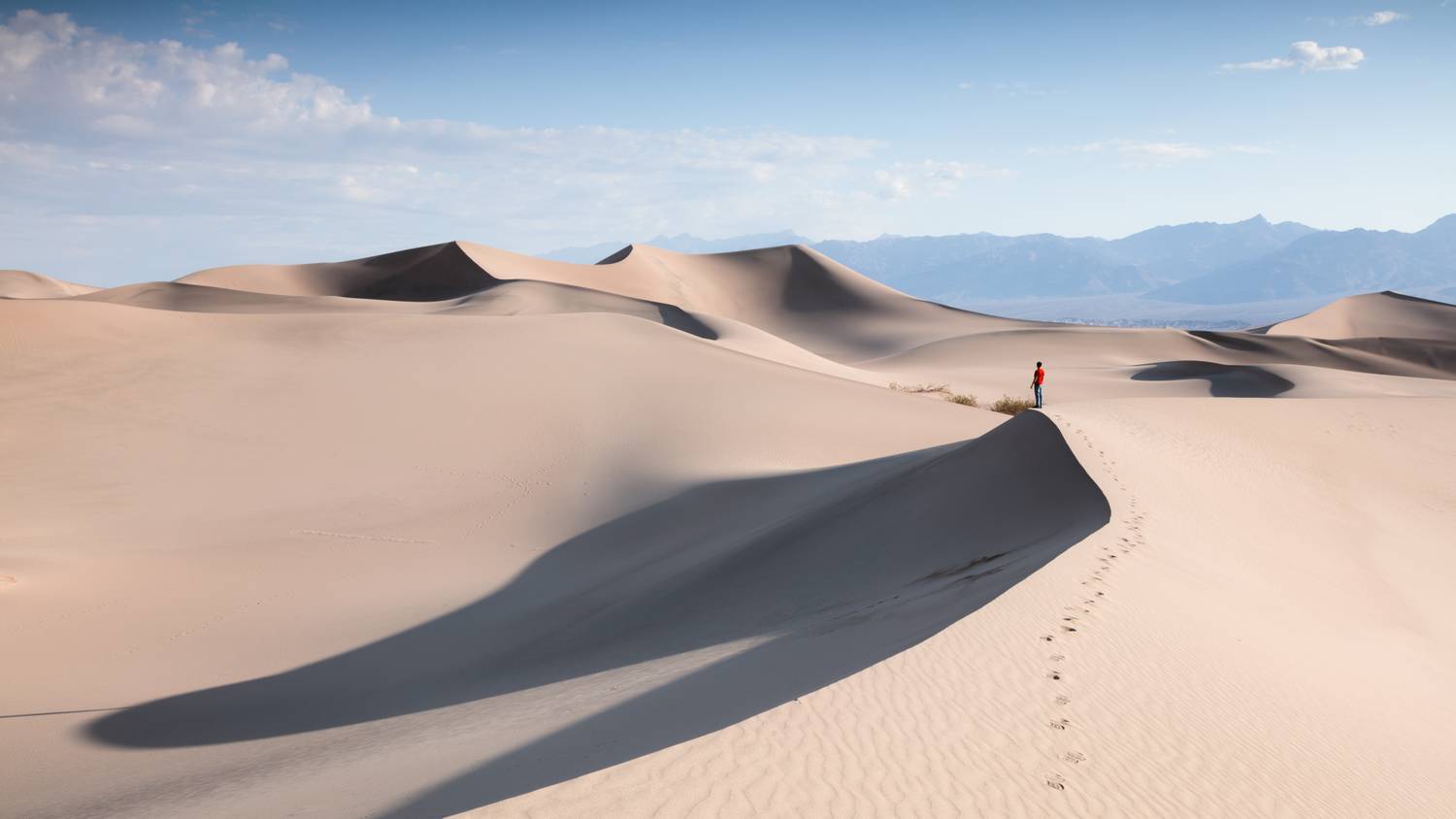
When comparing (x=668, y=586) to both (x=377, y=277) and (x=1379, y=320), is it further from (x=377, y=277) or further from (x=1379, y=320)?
(x=1379, y=320)

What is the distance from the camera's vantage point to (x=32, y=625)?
9.74 meters

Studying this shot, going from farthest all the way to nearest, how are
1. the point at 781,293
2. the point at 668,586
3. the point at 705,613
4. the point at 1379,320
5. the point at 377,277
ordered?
the point at 781,293, the point at 1379,320, the point at 377,277, the point at 668,586, the point at 705,613

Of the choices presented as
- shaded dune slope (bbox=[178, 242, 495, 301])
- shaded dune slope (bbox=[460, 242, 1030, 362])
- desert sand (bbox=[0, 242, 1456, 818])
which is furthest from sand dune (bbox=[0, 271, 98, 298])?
desert sand (bbox=[0, 242, 1456, 818])

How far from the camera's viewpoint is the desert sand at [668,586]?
4.61 m

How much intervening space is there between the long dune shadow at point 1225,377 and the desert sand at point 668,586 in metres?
17.0

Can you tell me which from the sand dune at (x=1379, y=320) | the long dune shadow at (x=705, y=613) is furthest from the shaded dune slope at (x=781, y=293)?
the long dune shadow at (x=705, y=613)

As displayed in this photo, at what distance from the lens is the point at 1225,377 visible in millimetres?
37062

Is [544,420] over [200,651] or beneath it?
over

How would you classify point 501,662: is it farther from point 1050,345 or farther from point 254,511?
point 1050,345

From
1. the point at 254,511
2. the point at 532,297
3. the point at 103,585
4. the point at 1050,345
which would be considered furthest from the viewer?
the point at 1050,345

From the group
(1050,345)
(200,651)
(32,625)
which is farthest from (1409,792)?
(1050,345)

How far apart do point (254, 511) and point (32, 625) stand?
451 centimetres

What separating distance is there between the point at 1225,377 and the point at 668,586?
3323 centimetres

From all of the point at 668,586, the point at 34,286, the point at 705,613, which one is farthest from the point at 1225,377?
the point at 34,286
